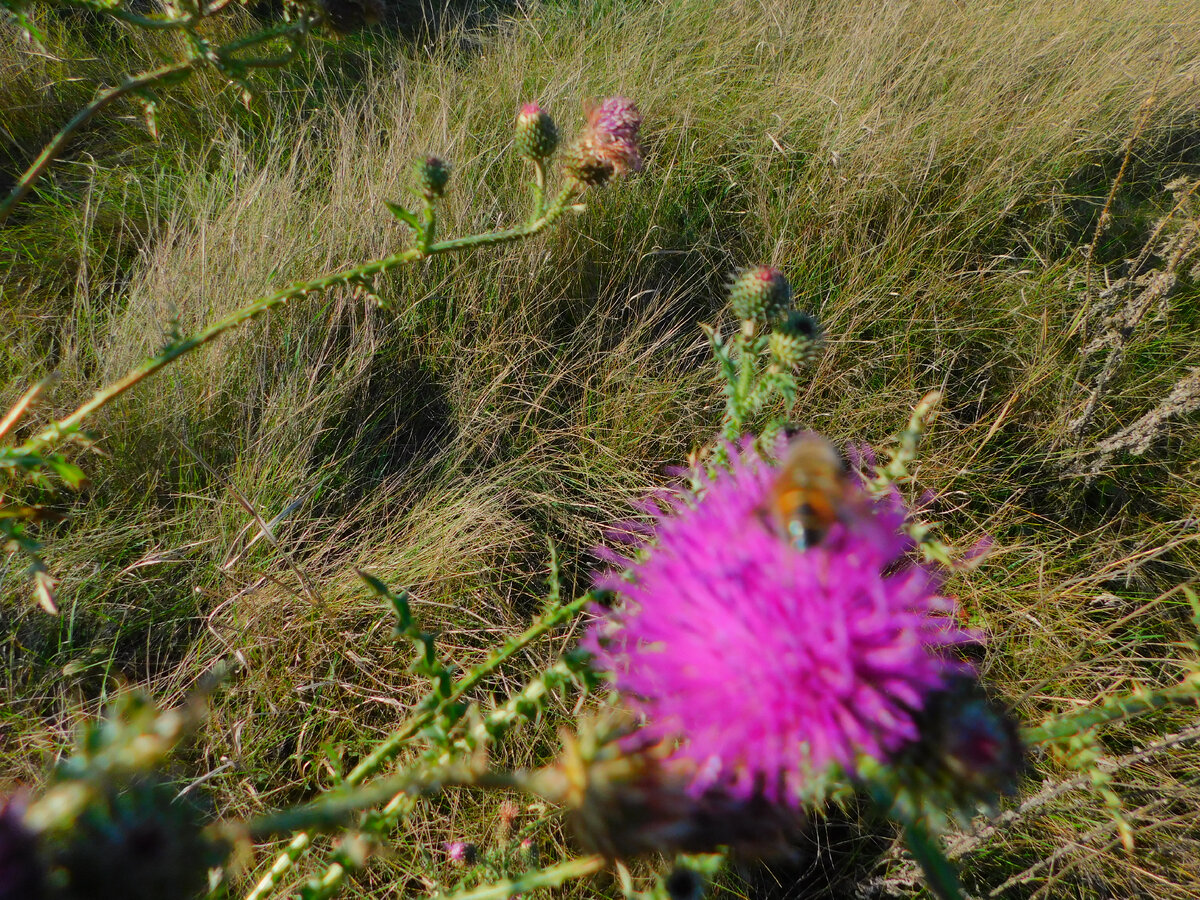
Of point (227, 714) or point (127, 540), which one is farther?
point (127, 540)

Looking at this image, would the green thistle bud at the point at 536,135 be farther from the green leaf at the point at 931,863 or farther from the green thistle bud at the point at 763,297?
the green leaf at the point at 931,863

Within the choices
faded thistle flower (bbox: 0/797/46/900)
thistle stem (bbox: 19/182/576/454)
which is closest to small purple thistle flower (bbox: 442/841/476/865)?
thistle stem (bbox: 19/182/576/454)

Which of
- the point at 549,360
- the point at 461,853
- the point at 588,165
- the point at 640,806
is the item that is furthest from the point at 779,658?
the point at 549,360

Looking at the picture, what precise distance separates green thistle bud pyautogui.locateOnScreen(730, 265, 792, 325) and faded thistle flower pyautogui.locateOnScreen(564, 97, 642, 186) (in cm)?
64

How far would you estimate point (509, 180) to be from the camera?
3.96 metres

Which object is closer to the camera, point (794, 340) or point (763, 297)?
point (794, 340)

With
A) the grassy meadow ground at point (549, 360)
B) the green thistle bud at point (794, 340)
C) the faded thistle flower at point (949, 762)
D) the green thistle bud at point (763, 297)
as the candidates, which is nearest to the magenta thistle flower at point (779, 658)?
the faded thistle flower at point (949, 762)

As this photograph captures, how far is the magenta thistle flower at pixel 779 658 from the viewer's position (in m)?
0.98

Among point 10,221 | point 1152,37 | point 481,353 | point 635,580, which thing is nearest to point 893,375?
point 481,353

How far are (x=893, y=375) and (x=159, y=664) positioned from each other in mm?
3241

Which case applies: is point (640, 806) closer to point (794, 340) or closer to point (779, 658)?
point (779, 658)

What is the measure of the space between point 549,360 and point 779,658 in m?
2.60

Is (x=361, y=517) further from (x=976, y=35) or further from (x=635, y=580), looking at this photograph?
(x=976, y=35)

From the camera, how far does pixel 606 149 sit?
2.39 m
